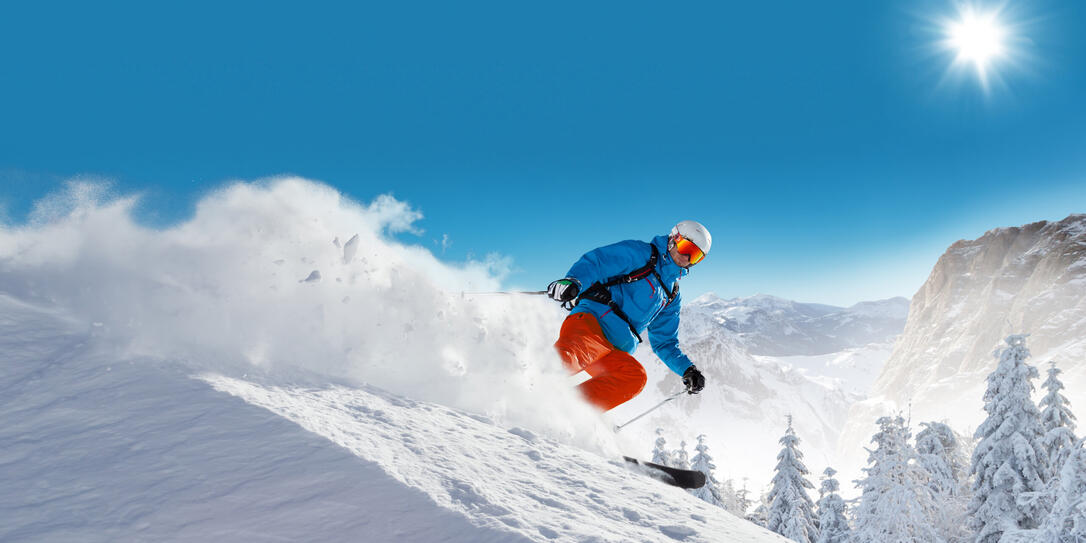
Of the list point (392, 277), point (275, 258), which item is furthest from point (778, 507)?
point (275, 258)

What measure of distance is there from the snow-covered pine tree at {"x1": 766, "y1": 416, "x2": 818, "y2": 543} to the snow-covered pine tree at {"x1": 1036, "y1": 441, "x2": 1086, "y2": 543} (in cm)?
1058

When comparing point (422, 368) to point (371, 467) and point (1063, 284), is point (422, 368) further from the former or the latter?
point (1063, 284)

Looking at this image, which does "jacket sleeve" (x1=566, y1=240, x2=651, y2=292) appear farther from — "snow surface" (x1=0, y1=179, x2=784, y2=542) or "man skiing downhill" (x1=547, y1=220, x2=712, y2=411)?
"snow surface" (x1=0, y1=179, x2=784, y2=542)

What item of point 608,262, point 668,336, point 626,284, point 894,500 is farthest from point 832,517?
point 608,262

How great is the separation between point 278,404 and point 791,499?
63.3ft

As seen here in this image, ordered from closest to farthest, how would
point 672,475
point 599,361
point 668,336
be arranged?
point 672,475, point 599,361, point 668,336

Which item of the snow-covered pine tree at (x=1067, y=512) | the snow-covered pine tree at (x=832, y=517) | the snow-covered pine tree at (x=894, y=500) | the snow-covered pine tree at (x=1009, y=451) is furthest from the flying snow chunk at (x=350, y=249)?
the snow-covered pine tree at (x=1009, y=451)

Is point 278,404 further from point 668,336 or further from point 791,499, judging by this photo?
point 791,499

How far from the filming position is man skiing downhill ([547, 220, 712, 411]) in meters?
6.05

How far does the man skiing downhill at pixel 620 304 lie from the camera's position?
6055mm

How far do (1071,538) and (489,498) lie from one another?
9256 mm

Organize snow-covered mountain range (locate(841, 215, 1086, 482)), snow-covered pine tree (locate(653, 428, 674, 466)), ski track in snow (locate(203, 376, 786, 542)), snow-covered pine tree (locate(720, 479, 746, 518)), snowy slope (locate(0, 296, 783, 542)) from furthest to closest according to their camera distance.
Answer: snow-covered mountain range (locate(841, 215, 1086, 482)) < snow-covered pine tree (locate(720, 479, 746, 518)) < snow-covered pine tree (locate(653, 428, 674, 466)) < ski track in snow (locate(203, 376, 786, 542)) < snowy slope (locate(0, 296, 783, 542))

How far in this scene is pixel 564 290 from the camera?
5723mm

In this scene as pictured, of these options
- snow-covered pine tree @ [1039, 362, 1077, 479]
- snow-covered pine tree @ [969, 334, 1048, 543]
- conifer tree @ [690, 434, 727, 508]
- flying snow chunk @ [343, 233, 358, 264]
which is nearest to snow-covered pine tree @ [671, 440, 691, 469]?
conifer tree @ [690, 434, 727, 508]
